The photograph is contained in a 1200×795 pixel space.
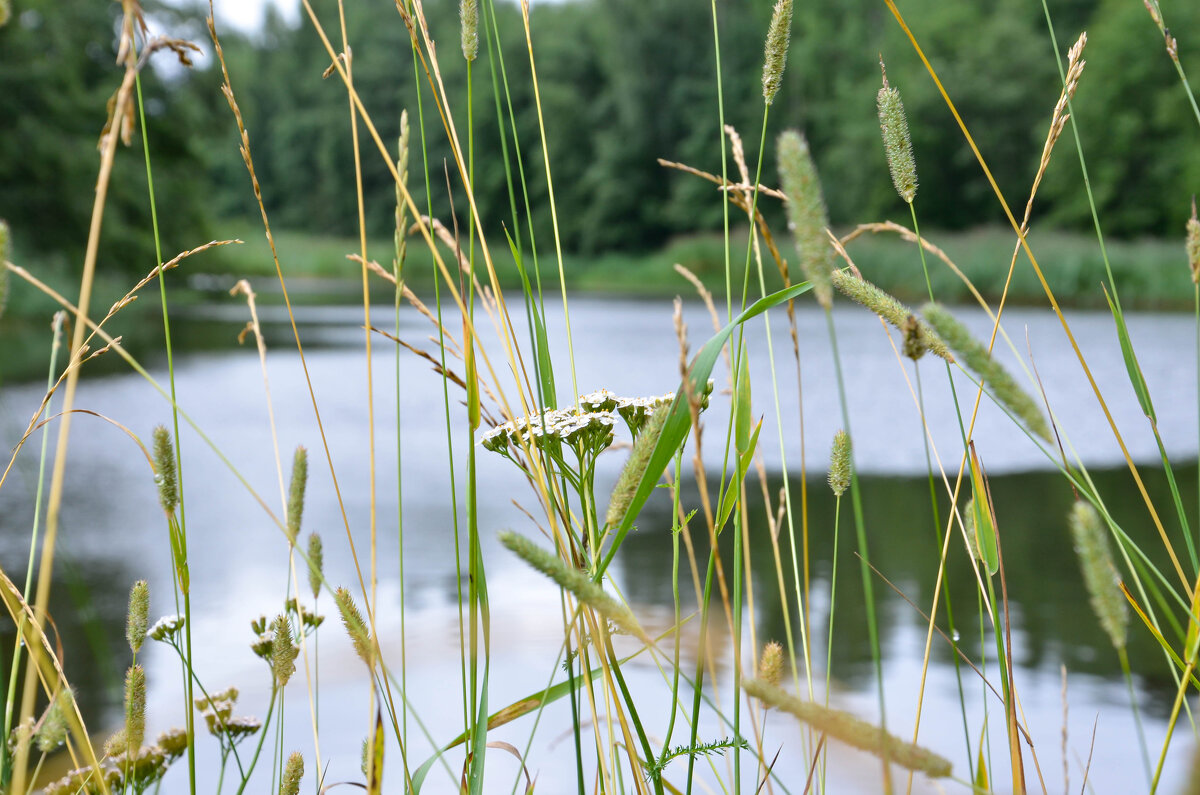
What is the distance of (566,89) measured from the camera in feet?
101

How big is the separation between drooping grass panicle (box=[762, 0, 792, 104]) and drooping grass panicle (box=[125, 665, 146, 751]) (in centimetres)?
57

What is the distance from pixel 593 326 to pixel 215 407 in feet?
21.4

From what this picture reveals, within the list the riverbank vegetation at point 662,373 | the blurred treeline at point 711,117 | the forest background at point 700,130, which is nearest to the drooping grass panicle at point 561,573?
the riverbank vegetation at point 662,373

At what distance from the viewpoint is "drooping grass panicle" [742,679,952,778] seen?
36 cm

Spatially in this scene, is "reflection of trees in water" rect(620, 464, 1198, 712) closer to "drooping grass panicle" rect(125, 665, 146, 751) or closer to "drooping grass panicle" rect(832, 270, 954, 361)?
"drooping grass panicle" rect(832, 270, 954, 361)

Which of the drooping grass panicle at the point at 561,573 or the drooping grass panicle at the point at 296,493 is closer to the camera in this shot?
the drooping grass panicle at the point at 561,573

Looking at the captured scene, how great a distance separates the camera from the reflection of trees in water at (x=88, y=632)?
244 centimetres

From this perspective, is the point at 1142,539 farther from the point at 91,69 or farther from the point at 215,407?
the point at 91,69

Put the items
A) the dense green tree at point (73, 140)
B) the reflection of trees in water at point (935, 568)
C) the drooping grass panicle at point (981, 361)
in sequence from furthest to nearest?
the dense green tree at point (73, 140) < the reflection of trees in water at point (935, 568) < the drooping grass panicle at point (981, 361)

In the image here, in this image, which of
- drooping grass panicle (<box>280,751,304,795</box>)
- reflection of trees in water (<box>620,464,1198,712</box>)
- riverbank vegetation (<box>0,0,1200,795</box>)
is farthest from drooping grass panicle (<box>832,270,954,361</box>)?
reflection of trees in water (<box>620,464,1198,712</box>)

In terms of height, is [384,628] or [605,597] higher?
[605,597]

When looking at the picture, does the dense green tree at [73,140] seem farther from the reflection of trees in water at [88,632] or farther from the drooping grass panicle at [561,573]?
the drooping grass panicle at [561,573]

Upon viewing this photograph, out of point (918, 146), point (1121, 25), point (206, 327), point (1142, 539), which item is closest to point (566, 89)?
point (918, 146)

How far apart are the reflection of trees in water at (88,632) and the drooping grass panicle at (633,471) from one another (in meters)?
1.88
